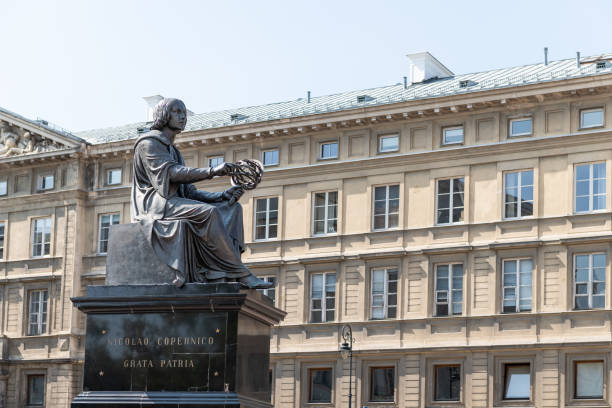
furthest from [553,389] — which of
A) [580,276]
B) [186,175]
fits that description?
[186,175]

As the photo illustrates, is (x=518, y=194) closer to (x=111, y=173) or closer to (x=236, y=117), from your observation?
(x=236, y=117)

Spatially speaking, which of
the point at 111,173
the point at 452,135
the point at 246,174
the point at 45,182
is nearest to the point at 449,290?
the point at 452,135

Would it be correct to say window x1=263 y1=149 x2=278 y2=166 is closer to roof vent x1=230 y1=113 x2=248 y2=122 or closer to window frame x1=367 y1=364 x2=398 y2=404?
roof vent x1=230 y1=113 x2=248 y2=122

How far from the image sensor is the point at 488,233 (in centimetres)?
4291

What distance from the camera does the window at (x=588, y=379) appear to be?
1581 inches

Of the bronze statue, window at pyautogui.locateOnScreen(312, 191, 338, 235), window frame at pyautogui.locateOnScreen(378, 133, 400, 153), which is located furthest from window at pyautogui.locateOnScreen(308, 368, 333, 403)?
the bronze statue

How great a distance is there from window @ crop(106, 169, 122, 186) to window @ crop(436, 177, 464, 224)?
15086mm

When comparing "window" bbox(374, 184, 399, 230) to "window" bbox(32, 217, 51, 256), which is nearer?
"window" bbox(374, 184, 399, 230)

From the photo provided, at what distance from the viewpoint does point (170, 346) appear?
14.5 m

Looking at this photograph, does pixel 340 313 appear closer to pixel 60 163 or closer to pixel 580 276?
pixel 580 276

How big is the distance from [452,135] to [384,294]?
6217mm

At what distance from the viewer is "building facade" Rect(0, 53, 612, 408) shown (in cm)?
4116

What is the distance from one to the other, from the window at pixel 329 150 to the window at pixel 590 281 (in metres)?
10.5

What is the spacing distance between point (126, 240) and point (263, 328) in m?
2.03
